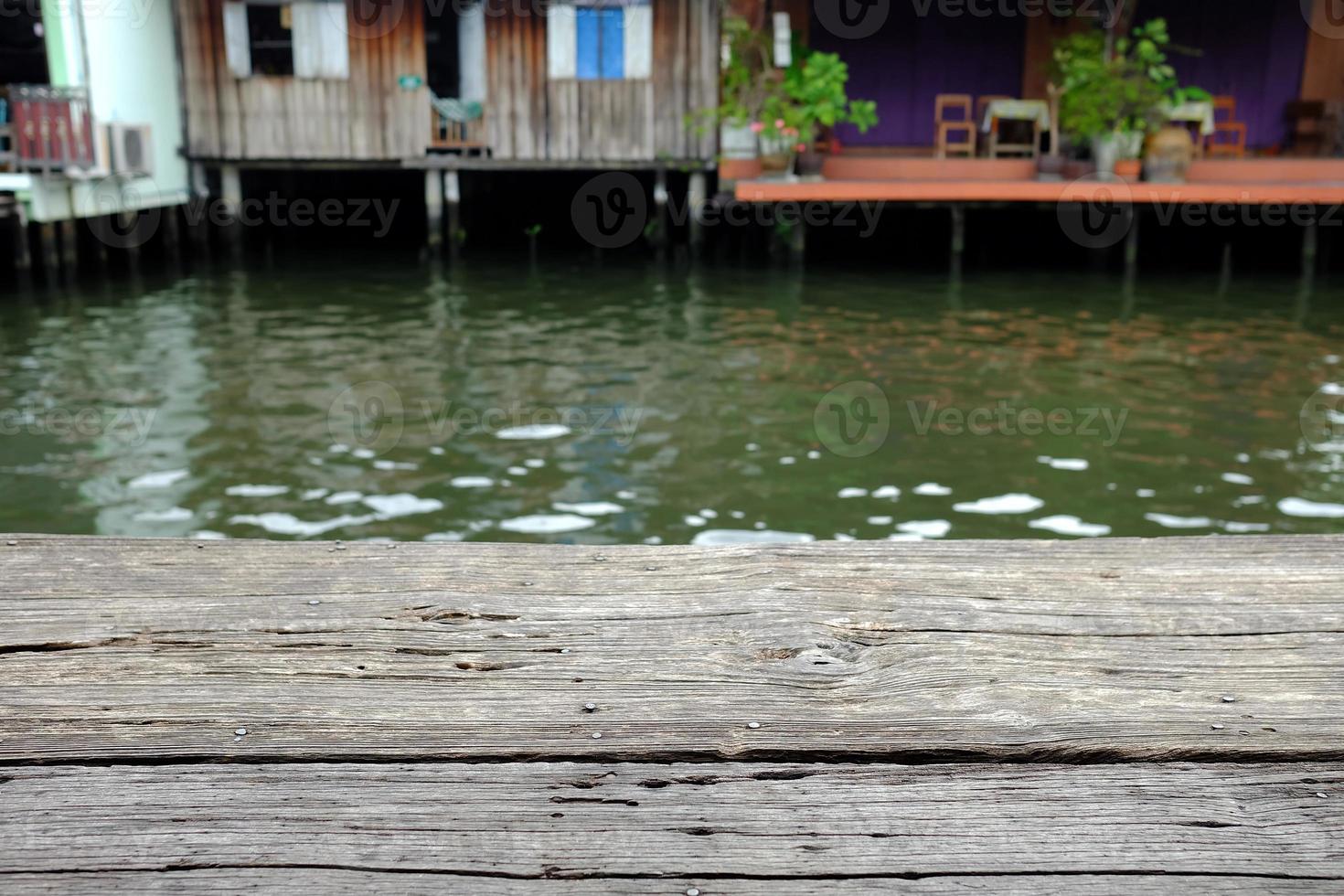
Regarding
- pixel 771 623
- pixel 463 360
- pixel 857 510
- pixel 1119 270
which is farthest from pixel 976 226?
pixel 771 623

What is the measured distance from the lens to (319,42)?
15992 mm

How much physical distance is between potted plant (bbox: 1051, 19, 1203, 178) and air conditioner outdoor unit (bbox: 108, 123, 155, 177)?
10.2 meters

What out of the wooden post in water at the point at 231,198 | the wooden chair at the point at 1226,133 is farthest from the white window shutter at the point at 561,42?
the wooden chair at the point at 1226,133

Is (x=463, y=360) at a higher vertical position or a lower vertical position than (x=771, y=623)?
lower

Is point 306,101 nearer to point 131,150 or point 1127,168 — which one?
point 131,150

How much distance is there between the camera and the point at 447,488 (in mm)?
6555

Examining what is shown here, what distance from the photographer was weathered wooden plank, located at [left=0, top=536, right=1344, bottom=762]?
1.49 metres

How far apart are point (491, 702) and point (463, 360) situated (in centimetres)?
838

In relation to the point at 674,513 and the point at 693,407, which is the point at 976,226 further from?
→ the point at 674,513

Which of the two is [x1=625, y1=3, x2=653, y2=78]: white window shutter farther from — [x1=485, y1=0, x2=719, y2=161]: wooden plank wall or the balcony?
the balcony

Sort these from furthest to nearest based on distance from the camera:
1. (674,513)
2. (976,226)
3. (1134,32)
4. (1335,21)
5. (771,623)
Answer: (976,226)
(1335,21)
(1134,32)
(674,513)
(771,623)

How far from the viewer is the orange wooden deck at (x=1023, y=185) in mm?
13602

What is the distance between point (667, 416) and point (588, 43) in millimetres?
9381

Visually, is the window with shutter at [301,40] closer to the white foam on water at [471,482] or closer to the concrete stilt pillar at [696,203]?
the concrete stilt pillar at [696,203]
